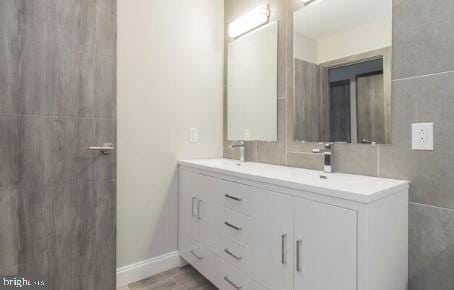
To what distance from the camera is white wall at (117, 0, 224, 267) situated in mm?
1781

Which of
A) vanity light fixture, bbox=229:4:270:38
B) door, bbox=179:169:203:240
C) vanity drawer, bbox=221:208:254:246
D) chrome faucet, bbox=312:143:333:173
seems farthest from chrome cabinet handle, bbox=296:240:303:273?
vanity light fixture, bbox=229:4:270:38

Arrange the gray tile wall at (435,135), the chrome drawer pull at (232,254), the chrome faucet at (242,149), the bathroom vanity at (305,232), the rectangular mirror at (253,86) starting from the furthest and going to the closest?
1. the chrome faucet at (242,149)
2. the rectangular mirror at (253,86)
3. the chrome drawer pull at (232,254)
4. the gray tile wall at (435,135)
5. the bathroom vanity at (305,232)

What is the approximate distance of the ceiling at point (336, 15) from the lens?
1301mm

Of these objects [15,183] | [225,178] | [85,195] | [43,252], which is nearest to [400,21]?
[225,178]

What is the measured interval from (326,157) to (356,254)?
661 mm

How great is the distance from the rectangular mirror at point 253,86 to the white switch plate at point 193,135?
0.98 feet

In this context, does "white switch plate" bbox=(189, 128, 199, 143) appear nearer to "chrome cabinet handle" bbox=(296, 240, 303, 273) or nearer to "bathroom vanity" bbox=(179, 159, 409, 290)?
"bathroom vanity" bbox=(179, 159, 409, 290)

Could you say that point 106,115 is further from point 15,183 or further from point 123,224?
point 123,224

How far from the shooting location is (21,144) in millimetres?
1353

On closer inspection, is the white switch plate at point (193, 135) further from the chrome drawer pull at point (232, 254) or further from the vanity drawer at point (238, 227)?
the chrome drawer pull at point (232, 254)

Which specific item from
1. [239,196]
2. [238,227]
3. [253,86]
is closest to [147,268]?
[238,227]

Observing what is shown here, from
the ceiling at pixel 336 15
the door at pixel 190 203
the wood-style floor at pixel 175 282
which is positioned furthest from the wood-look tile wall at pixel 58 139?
the ceiling at pixel 336 15

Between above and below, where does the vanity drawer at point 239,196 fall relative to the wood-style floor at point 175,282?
above

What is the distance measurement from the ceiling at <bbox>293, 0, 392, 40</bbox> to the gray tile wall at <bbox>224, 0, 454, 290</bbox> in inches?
3.5
